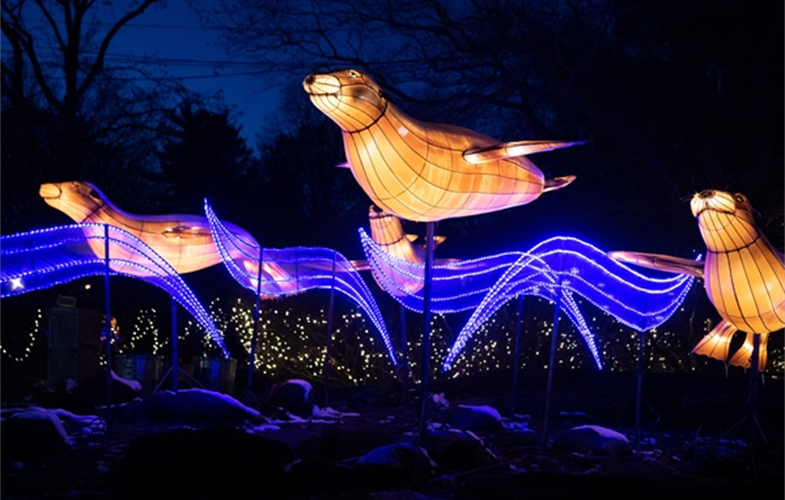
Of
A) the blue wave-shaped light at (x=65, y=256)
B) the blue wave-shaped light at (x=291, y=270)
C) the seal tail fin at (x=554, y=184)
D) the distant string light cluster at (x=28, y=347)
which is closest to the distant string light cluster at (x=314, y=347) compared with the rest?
the blue wave-shaped light at (x=291, y=270)

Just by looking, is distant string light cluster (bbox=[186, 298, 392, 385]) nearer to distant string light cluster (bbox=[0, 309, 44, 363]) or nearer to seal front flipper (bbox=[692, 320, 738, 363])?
distant string light cluster (bbox=[0, 309, 44, 363])

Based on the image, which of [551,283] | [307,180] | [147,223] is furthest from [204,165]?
[551,283]

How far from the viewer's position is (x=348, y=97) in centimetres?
657

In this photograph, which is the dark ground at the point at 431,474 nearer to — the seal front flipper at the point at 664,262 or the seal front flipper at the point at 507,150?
the seal front flipper at the point at 664,262

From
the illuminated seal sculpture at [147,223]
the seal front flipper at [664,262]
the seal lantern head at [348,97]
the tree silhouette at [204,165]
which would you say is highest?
the tree silhouette at [204,165]

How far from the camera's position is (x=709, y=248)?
8.13m

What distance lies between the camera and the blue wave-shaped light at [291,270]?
1111cm

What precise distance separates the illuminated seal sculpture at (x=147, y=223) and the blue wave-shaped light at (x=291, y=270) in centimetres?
40

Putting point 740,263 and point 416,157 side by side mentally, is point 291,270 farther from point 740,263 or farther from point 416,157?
point 740,263

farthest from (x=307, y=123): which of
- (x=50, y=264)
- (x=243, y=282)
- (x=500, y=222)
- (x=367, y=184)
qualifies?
(x=367, y=184)

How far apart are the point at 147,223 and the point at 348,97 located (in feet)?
18.2

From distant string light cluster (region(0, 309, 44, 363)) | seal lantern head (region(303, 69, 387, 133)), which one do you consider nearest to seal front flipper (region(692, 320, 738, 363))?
seal lantern head (region(303, 69, 387, 133))

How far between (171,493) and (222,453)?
0.41 meters

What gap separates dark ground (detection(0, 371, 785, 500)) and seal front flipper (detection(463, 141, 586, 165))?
2.05 m
